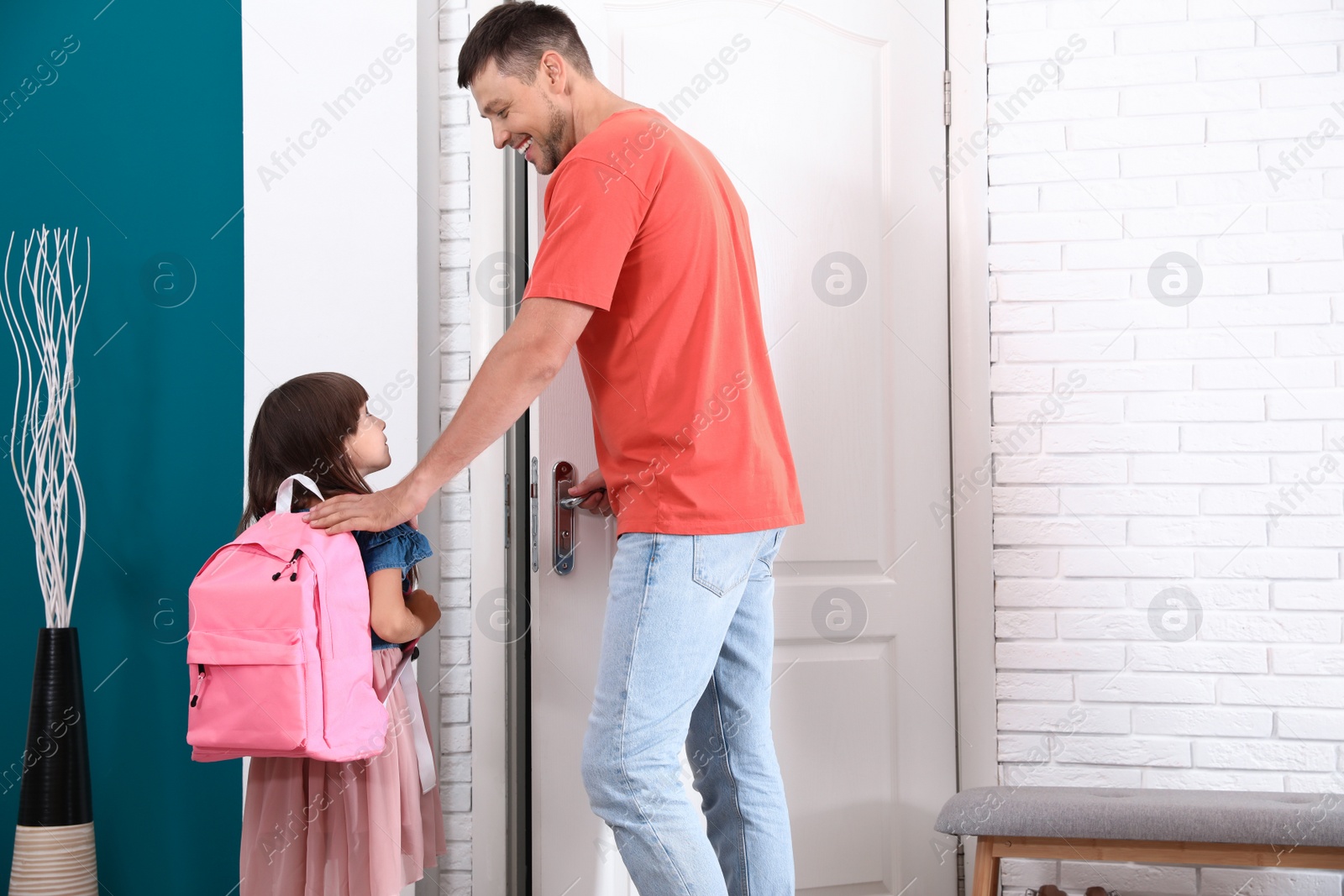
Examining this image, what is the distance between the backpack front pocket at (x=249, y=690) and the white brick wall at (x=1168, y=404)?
139 cm

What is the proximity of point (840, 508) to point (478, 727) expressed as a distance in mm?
893

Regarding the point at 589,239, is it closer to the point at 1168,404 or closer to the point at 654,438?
the point at 654,438

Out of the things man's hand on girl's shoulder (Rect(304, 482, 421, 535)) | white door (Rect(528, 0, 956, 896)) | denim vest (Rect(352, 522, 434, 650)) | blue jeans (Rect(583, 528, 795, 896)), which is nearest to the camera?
blue jeans (Rect(583, 528, 795, 896))

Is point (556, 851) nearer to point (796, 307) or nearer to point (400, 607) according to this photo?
point (400, 607)

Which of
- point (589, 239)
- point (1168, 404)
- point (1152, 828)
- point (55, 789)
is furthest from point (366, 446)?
point (1168, 404)

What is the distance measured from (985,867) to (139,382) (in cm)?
195

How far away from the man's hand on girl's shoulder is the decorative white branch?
0.81 m

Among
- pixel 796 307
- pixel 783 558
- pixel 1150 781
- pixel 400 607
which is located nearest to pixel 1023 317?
Result: pixel 796 307

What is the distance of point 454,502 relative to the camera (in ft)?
6.56

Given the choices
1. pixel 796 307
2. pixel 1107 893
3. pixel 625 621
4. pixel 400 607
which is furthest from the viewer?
pixel 796 307

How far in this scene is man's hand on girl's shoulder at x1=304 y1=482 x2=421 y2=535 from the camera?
1.37 meters

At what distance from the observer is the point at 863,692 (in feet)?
6.51

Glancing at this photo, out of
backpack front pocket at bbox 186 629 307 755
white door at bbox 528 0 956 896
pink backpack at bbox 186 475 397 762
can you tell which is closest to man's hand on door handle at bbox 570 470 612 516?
white door at bbox 528 0 956 896

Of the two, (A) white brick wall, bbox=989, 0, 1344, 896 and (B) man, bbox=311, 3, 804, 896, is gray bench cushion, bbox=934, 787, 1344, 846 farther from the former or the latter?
(B) man, bbox=311, 3, 804, 896
